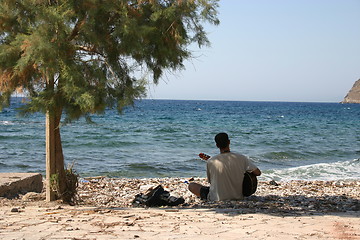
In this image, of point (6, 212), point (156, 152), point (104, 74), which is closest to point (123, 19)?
point (104, 74)

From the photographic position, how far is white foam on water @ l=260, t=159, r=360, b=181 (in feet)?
45.3

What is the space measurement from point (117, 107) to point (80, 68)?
76 cm

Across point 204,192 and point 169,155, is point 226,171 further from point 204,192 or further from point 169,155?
point 169,155

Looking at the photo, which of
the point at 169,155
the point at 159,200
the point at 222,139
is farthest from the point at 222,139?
the point at 169,155

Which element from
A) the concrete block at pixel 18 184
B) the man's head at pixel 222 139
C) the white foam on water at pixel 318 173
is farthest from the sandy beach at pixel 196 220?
the white foam on water at pixel 318 173

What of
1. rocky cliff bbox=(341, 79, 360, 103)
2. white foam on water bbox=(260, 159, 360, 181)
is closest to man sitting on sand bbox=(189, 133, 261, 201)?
white foam on water bbox=(260, 159, 360, 181)

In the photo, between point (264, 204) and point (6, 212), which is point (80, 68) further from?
point (264, 204)

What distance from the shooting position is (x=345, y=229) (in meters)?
5.34

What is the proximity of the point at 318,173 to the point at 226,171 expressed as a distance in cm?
830

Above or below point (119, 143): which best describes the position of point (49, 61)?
above

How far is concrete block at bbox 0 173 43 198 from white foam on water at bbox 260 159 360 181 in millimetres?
6754

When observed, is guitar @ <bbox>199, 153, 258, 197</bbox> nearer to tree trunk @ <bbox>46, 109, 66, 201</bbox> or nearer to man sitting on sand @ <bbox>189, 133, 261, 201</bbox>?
man sitting on sand @ <bbox>189, 133, 261, 201</bbox>

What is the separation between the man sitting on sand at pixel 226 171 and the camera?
741 centimetres

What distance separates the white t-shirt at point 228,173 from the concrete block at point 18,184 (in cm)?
400
